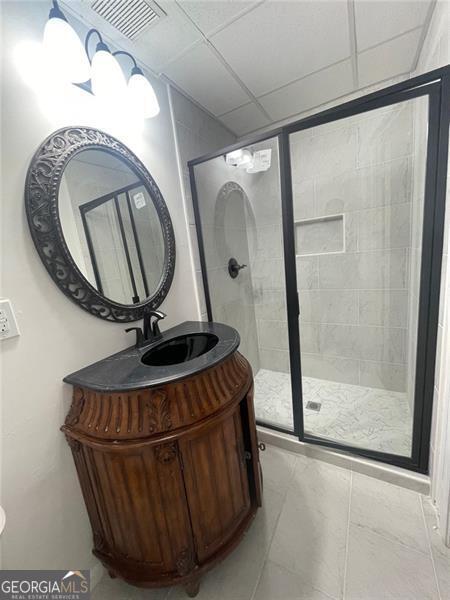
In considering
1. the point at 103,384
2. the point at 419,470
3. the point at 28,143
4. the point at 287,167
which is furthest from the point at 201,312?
the point at 419,470

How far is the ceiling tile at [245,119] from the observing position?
165cm

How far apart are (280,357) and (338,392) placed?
519mm

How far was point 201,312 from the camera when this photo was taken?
5.24 ft

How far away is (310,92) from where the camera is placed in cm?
152

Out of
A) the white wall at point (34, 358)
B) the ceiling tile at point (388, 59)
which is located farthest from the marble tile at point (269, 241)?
the white wall at point (34, 358)

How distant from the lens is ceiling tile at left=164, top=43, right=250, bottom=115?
117cm

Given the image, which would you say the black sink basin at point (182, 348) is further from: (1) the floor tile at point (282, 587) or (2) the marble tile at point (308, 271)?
(2) the marble tile at point (308, 271)

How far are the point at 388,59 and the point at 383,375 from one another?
77.8 inches

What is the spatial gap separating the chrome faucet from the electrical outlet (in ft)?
1.25

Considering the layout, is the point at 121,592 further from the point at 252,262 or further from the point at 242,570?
the point at 252,262

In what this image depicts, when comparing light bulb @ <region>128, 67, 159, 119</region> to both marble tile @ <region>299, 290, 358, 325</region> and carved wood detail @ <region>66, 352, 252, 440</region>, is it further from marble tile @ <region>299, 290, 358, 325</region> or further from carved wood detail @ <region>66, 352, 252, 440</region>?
marble tile @ <region>299, 290, 358, 325</region>

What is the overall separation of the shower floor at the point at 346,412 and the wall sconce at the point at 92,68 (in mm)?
1944

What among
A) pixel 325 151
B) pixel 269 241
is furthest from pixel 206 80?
pixel 269 241

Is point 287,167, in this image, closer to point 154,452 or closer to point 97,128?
point 97,128
